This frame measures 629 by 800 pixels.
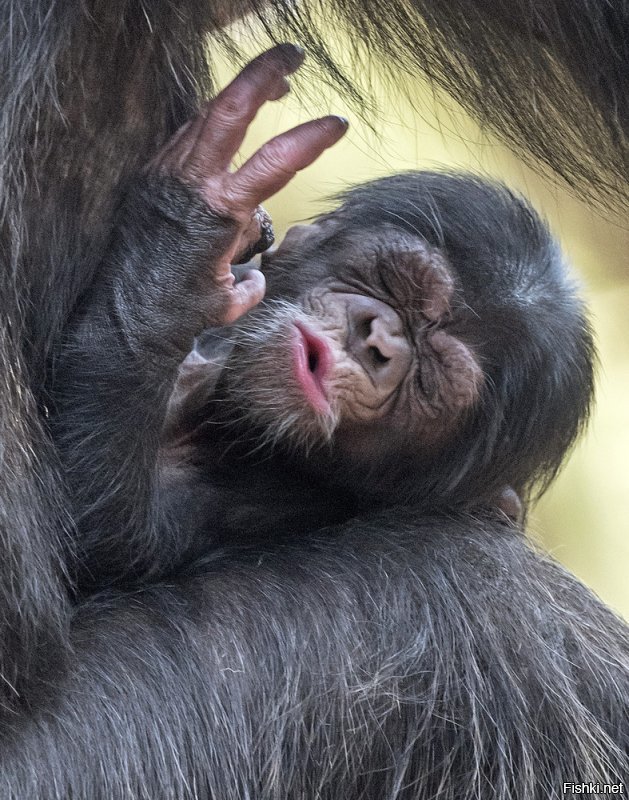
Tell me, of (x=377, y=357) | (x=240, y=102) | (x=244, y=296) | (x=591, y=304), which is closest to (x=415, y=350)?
(x=377, y=357)

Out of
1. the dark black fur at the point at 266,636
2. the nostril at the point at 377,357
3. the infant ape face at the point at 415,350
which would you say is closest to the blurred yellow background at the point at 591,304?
the infant ape face at the point at 415,350

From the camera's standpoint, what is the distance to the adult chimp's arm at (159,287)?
0.97 m

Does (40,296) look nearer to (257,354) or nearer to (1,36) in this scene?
(1,36)

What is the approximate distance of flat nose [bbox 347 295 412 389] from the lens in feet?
4.33

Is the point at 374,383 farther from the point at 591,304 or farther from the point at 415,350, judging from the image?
the point at 591,304

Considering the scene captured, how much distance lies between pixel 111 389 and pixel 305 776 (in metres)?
0.40

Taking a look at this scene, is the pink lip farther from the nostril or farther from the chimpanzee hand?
the chimpanzee hand

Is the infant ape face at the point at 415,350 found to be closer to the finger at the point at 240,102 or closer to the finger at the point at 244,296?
the finger at the point at 244,296

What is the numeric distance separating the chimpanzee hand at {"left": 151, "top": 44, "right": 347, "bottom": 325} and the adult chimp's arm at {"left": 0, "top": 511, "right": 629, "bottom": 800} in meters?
0.31

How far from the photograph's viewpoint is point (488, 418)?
1.39m

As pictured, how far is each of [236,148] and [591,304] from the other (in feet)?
3.46

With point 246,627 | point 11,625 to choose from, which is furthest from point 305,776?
point 11,625

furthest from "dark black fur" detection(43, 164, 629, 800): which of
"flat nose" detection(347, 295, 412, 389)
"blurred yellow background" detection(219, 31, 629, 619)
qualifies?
"blurred yellow background" detection(219, 31, 629, 619)

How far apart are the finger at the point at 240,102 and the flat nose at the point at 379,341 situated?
0.40 metres
